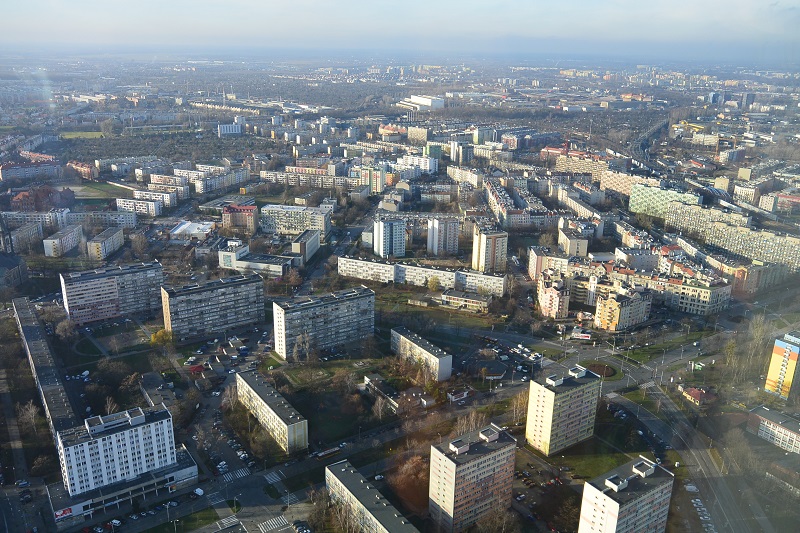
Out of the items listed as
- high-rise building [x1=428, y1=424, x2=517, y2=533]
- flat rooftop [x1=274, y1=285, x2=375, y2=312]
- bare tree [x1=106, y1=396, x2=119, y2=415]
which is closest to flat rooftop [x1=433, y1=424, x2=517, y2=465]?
high-rise building [x1=428, y1=424, x2=517, y2=533]

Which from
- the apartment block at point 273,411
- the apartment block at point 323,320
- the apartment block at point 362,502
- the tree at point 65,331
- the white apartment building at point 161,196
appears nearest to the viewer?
the apartment block at point 362,502

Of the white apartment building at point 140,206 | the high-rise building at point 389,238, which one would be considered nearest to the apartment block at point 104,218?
the white apartment building at point 140,206

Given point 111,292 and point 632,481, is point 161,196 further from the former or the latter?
point 632,481

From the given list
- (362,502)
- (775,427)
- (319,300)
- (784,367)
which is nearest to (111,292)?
(319,300)

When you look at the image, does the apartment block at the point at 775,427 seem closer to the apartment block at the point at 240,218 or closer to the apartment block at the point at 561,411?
the apartment block at the point at 561,411

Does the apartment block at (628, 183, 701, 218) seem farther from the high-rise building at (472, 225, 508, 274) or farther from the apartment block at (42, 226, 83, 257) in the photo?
the apartment block at (42, 226, 83, 257)

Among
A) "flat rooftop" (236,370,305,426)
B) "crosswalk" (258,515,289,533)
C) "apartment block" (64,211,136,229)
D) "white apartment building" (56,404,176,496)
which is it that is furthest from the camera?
"apartment block" (64,211,136,229)
